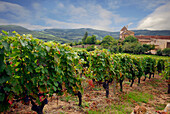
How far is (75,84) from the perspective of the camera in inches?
157

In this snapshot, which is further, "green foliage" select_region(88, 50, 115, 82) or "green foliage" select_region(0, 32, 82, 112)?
"green foliage" select_region(88, 50, 115, 82)

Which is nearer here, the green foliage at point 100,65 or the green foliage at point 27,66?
the green foliage at point 27,66

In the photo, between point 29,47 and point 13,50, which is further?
point 29,47

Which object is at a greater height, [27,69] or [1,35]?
[1,35]

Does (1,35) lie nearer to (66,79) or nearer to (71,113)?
(66,79)

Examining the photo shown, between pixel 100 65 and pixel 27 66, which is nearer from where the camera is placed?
pixel 27 66

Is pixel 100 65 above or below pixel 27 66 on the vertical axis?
below

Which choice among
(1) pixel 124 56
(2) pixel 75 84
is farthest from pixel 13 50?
(1) pixel 124 56

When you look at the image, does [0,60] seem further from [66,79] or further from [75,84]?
[75,84]

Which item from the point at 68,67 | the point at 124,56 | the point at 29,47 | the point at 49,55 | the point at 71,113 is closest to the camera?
the point at 29,47

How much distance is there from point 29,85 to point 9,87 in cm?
46

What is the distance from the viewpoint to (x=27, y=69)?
2537mm

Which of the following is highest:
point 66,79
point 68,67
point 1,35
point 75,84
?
point 1,35

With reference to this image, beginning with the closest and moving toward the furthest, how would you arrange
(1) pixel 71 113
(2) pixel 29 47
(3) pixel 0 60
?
(3) pixel 0 60
(2) pixel 29 47
(1) pixel 71 113
